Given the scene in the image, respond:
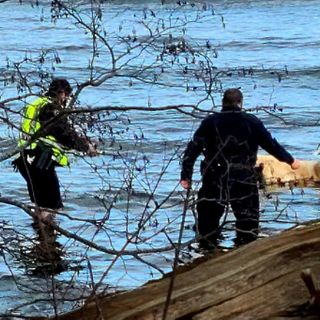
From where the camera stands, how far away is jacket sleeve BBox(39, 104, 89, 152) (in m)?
8.00

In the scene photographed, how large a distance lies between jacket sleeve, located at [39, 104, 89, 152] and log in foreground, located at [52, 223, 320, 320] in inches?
83.9

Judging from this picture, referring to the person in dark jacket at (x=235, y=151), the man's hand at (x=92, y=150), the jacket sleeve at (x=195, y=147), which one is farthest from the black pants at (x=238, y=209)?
the man's hand at (x=92, y=150)

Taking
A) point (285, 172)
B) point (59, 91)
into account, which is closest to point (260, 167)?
point (285, 172)

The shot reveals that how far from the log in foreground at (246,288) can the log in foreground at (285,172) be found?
1015cm

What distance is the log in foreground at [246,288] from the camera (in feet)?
18.8

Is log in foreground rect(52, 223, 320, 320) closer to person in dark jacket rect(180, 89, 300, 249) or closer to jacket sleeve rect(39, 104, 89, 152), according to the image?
jacket sleeve rect(39, 104, 89, 152)

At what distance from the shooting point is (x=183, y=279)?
6.01 m

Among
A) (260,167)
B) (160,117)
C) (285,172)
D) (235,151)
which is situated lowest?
(160,117)

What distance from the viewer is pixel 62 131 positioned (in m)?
8.19

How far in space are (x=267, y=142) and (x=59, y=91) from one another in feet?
11.9

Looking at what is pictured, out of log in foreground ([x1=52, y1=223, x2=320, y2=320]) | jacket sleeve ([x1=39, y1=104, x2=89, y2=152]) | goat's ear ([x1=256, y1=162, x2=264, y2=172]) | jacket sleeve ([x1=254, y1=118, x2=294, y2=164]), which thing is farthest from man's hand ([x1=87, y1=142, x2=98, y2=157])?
goat's ear ([x1=256, y1=162, x2=264, y2=172])

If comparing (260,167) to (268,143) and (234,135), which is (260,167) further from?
(234,135)

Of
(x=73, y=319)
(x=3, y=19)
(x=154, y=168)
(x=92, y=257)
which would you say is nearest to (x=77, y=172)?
(x=154, y=168)

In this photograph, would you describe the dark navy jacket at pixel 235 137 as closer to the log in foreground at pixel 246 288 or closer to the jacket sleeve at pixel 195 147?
the jacket sleeve at pixel 195 147
